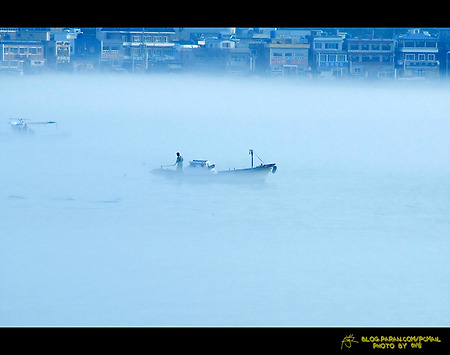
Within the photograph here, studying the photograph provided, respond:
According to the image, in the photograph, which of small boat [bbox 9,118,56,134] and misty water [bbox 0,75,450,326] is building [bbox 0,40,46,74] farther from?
small boat [bbox 9,118,56,134]

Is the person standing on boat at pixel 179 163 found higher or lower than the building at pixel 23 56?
lower

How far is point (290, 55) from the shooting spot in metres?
8.37

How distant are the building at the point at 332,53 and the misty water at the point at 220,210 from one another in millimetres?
936

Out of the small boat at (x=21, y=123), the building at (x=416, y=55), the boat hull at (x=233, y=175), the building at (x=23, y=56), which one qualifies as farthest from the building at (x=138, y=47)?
the small boat at (x=21, y=123)

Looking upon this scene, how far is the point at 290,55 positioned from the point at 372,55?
0.97 m

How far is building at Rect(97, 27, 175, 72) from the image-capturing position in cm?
764

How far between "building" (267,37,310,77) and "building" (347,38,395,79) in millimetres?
465

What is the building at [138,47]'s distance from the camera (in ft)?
25.1
